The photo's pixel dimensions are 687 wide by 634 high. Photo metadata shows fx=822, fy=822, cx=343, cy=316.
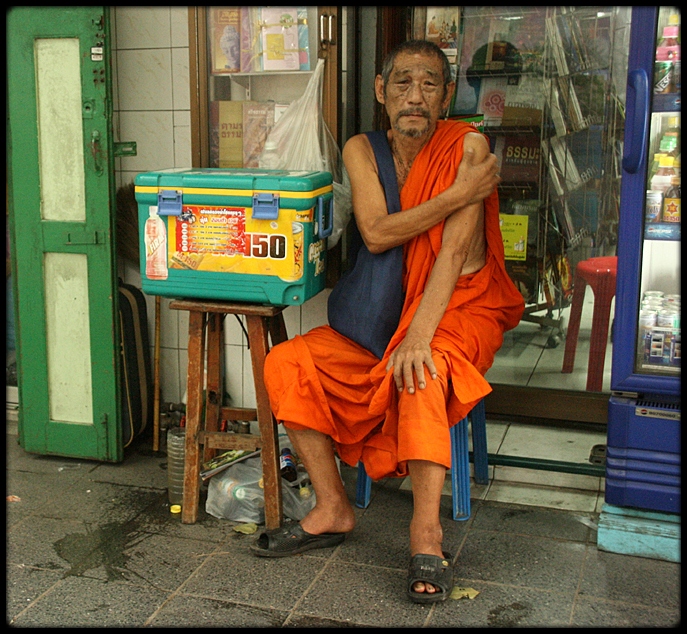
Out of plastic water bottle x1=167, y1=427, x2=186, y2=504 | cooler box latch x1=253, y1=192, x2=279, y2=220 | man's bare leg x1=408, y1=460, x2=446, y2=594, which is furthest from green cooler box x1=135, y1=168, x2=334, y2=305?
man's bare leg x1=408, y1=460, x2=446, y2=594

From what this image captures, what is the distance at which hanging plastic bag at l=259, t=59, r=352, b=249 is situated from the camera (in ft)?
10.3

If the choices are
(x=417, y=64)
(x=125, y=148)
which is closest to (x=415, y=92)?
(x=417, y=64)

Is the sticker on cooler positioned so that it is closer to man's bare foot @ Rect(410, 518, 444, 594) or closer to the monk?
the monk

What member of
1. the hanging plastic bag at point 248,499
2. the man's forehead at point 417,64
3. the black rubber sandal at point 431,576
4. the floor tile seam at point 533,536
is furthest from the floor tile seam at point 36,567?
the man's forehead at point 417,64

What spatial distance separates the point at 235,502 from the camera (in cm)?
309

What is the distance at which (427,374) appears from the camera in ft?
8.57

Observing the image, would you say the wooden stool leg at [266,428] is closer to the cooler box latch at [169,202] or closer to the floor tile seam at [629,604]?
the cooler box latch at [169,202]

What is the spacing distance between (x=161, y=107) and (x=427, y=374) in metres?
1.83

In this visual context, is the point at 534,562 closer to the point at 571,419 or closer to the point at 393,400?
the point at 393,400

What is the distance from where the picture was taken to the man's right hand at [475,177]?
283cm

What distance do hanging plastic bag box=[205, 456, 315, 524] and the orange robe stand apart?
0.32m

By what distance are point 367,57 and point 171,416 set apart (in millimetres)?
1796

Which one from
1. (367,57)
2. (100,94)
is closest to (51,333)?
(100,94)

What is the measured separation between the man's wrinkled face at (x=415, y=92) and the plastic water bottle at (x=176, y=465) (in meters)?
1.44
